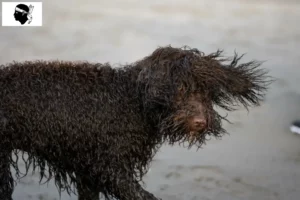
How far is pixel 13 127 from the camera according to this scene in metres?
5.38

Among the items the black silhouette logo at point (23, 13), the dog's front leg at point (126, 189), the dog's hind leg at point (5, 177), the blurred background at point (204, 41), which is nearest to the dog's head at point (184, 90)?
the dog's front leg at point (126, 189)

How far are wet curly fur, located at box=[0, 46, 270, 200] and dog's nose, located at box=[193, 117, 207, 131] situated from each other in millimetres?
88

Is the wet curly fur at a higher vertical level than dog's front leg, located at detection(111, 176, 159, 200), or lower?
higher

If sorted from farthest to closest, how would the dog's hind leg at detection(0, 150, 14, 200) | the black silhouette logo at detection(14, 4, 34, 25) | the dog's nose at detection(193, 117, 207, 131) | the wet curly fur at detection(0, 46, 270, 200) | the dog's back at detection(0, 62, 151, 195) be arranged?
the black silhouette logo at detection(14, 4, 34, 25)
the dog's hind leg at detection(0, 150, 14, 200)
the dog's back at detection(0, 62, 151, 195)
the wet curly fur at detection(0, 46, 270, 200)
the dog's nose at detection(193, 117, 207, 131)

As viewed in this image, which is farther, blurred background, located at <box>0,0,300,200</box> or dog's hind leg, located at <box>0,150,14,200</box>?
blurred background, located at <box>0,0,300,200</box>

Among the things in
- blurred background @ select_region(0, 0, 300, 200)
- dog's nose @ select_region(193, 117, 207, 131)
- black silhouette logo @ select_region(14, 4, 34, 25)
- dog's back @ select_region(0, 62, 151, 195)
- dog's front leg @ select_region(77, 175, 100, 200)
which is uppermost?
black silhouette logo @ select_region(14, 4, 34, 25)

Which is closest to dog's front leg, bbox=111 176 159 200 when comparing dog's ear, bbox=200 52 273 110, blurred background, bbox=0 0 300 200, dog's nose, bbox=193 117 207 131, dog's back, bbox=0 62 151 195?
dog's back, bbox=0 62 151 195

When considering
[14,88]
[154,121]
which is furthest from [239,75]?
[14,88]

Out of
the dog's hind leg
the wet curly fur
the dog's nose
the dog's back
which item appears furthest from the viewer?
the dog's hind leg

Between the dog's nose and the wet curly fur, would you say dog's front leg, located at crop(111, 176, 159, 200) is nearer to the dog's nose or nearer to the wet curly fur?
the wet curly fur

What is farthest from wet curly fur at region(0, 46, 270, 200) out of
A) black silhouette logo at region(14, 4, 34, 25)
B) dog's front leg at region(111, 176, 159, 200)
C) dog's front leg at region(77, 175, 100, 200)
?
black silhouette logo at region(14, 4, 34, 25)

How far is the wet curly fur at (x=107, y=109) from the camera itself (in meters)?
5.22

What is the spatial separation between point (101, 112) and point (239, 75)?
33.7 inches

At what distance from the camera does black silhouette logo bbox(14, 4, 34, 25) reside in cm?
657
